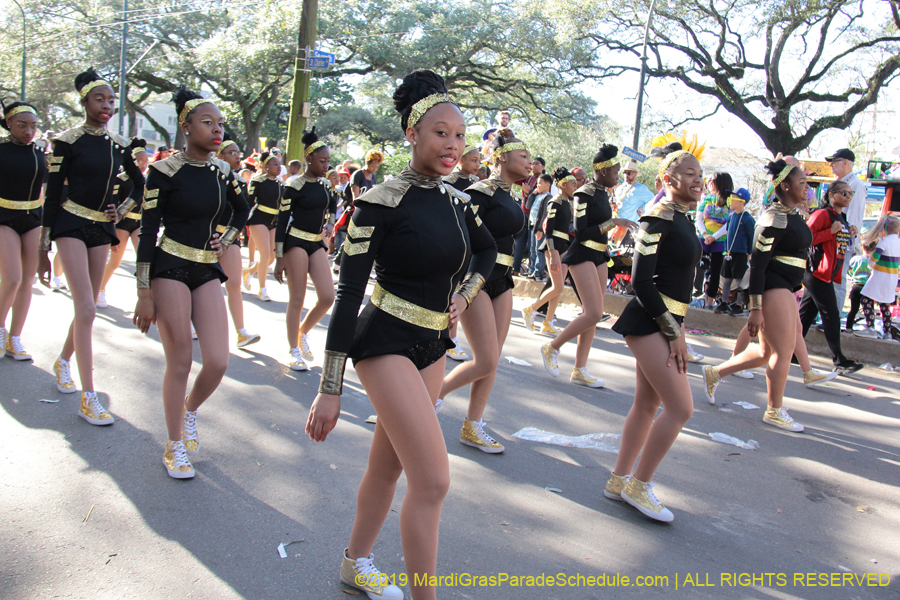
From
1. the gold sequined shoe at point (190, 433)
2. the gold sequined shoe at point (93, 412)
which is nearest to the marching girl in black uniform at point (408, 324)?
the gold sequined shoe at point (190, 433)

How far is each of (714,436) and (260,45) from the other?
26.7m

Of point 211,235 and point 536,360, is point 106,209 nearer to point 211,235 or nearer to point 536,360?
point 211,235

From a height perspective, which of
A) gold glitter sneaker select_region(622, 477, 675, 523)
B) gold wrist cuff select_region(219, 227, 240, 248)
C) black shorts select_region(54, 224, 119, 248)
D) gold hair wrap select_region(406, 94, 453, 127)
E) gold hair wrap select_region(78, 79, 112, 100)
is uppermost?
gold hair wrap select_region(78, 79, 112, 100)

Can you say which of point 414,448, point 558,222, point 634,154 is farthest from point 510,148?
point 634,154

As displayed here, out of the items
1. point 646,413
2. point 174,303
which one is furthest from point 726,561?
point 174,303

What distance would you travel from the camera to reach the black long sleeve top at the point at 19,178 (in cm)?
591

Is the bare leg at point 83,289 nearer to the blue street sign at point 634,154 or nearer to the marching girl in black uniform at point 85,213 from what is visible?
the marching girl in black uniform at point 85,213

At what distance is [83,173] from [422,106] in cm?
359

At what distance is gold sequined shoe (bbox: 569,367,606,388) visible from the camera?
6746 mm

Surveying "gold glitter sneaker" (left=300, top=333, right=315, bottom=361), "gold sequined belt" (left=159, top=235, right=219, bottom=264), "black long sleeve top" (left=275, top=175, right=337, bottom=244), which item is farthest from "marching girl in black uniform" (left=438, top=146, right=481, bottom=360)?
"gold glitter sneaker" (left=300, top=333, right=315, bottom=361)

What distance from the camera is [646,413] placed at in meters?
4.02

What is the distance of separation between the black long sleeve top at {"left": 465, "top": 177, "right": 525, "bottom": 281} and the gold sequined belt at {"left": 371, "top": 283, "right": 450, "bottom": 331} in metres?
2.10

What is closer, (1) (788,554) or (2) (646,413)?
(1) (788,554)

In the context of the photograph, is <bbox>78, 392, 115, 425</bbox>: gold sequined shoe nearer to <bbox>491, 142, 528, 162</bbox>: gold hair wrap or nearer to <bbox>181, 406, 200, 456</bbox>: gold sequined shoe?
<bbox>181, 406, 200, 456</bbox>: gold sequined shoe
